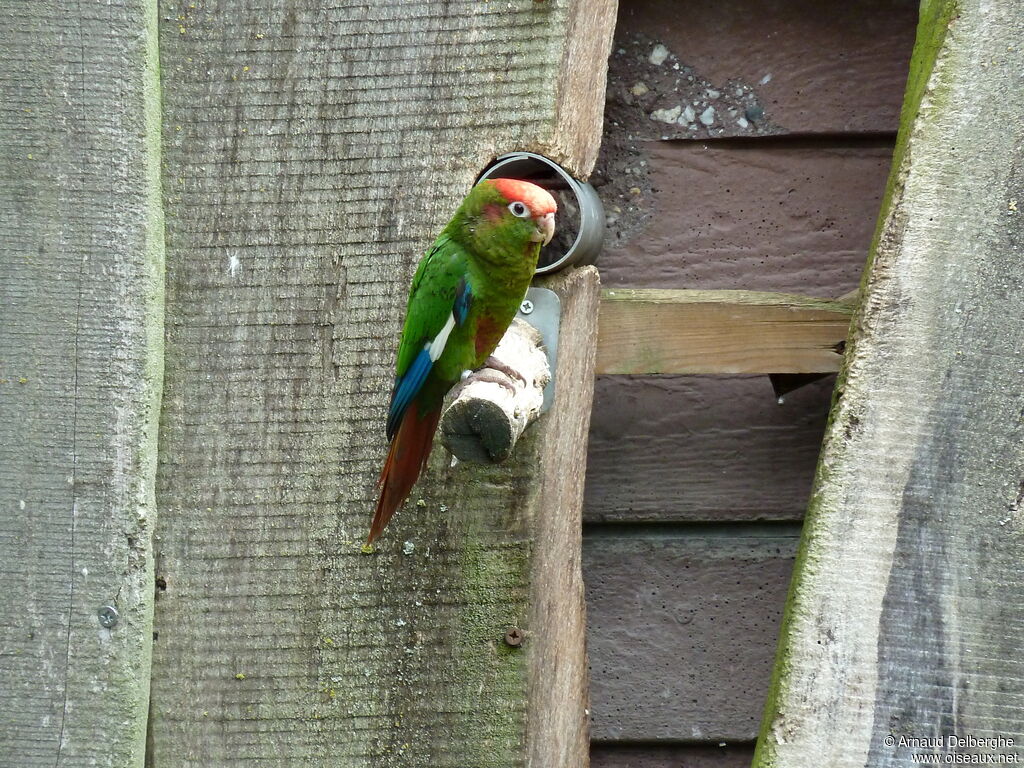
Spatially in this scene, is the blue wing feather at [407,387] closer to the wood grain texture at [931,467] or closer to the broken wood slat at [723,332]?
the broken wood slat at [723,332]

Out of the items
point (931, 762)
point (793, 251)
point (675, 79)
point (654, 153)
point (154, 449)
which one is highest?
point (675, 79)

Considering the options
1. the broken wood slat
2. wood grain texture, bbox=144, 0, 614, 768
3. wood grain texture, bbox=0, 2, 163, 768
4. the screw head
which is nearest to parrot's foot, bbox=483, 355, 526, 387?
wood grain texture, bbox=144, 0, 614, 768

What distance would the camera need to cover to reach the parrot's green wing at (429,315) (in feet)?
4.83

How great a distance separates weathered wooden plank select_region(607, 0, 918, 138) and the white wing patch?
1.62 ft

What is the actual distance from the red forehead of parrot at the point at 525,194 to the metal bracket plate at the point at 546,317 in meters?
0.13

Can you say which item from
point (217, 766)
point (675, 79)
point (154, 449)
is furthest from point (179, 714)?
point (675, 79)

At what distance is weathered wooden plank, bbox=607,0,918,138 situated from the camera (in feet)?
5.85

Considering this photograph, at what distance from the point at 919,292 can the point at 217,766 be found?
1221 millimetres

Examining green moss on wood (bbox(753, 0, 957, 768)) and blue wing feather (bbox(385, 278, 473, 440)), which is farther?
blue wing feather (bbox(385, 278, 473, 440))

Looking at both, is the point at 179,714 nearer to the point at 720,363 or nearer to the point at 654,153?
the point at 720,363

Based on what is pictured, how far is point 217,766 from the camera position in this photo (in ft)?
4.72

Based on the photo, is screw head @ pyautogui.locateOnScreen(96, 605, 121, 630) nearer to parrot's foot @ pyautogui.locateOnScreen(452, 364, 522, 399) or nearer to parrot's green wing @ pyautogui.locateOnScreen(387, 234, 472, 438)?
parrot's green wing @ pyautogui.locateOnScreen(387, 234, 472, 438)

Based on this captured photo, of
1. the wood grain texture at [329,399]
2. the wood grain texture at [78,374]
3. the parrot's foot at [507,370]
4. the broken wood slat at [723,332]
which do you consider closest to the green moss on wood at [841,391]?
the broken wood slat at [723,332]

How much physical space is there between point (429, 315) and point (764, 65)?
795 mm
